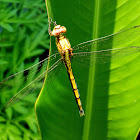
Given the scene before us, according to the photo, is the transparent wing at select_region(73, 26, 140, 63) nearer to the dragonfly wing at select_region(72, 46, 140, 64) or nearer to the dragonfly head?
the dragonfly wing at select_region(72, 46, 140, 64)

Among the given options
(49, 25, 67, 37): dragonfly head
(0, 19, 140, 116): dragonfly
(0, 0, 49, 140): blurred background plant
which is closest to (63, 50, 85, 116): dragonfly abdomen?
(0, 19, 140, 116): dragonfly

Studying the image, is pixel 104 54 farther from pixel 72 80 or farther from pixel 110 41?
pixel 72 80

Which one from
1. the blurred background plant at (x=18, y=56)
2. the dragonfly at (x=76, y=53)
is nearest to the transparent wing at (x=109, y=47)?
the dragonfly at (x=76, y=53)

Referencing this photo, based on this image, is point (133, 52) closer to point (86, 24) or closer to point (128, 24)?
point (128, 24)

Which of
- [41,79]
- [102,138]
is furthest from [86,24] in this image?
[102,138]

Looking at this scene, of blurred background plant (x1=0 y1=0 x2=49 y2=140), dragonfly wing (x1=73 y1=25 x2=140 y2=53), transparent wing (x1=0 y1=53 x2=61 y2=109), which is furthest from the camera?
blurred background plant (x1=0 y1=0 x2=49 y2=140)

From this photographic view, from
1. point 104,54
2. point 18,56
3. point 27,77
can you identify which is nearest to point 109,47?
point 104,54
